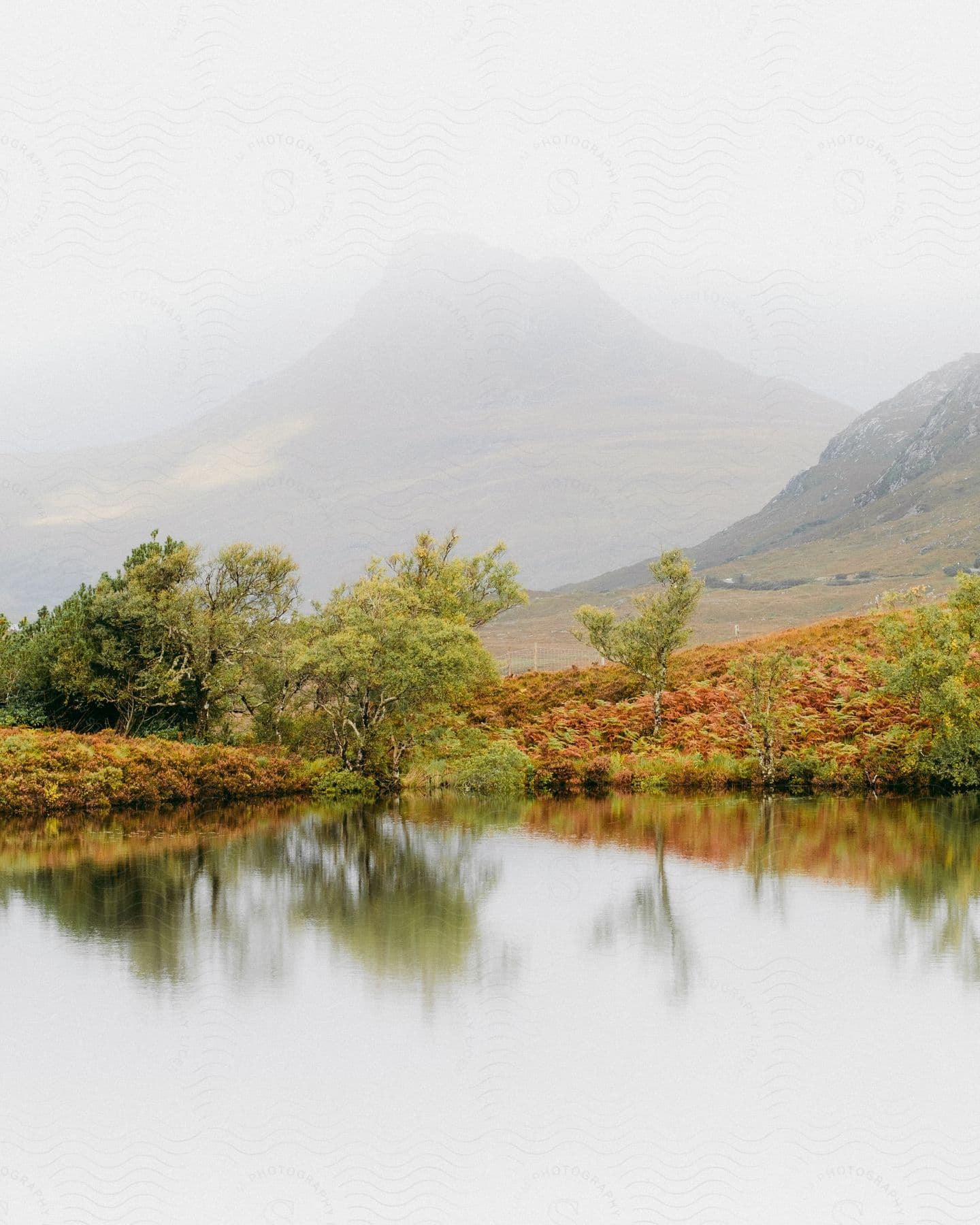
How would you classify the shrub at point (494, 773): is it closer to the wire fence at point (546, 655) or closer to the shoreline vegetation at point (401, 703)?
the shoreline vegetation at point (401, 703)

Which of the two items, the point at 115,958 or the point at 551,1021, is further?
the point at 115,958

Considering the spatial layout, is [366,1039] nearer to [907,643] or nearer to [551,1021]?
[551,1021]

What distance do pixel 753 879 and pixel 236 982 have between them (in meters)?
9.14

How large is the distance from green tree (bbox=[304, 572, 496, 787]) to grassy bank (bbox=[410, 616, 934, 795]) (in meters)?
1.50

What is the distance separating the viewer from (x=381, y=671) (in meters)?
32.7

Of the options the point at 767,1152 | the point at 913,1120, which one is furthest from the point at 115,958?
the point at 913,1120

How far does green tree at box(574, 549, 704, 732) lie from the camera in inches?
1444

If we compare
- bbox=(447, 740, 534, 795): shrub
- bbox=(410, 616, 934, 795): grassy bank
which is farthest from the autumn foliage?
bbox=(447, 740, 534, 795): shrub

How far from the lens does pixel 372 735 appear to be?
3431cm

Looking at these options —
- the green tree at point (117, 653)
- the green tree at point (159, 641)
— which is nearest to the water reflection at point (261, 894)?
the green tree at point (117, 653)

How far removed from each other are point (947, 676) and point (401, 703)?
49.1 feet

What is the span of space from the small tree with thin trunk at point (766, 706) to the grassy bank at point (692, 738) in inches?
7.4

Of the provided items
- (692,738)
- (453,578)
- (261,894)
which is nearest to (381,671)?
(453,578)

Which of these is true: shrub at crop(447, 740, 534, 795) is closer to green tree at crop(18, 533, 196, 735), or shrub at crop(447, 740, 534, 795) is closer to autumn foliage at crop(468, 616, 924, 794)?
autumn foliage at crop(468, 616, 924, 794)
